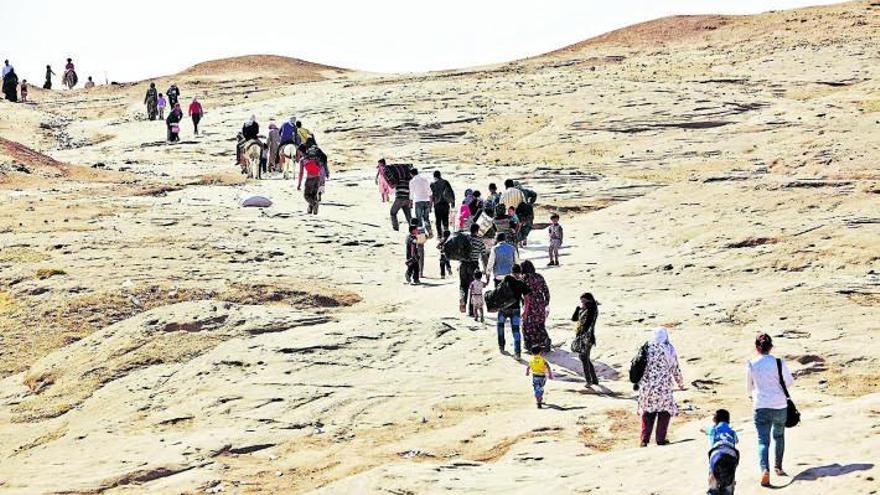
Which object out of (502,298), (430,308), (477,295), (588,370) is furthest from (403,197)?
(588,370)

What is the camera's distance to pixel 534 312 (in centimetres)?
1780

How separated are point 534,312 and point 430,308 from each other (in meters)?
4.55

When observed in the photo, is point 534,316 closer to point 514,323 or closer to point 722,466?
point 514,323

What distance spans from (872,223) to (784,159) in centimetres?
1008

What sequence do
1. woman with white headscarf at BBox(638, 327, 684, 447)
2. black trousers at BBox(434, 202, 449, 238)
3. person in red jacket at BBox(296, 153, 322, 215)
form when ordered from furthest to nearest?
person in red jacket at BBox(296, 153, 322, 215) → black trousers at BBox(434, 202, 449, 238) → woman with white headscarf at BBox(638, 327, 684, 447)

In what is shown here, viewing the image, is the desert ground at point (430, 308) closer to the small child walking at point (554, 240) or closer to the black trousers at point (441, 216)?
the small child walking at point (554, 240)

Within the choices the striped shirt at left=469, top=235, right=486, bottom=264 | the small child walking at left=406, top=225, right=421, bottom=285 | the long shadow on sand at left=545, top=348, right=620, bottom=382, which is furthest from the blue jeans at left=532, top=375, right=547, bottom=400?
the small child walking at left=406, top=225, right=421, bottom=285

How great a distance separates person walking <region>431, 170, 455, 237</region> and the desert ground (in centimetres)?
79

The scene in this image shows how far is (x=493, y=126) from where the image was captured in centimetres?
4453

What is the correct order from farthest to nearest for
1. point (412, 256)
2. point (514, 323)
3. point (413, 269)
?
point (413, 269) < point (412, 256) < point (514, 323)

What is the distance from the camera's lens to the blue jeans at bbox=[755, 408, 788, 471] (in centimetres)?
1215

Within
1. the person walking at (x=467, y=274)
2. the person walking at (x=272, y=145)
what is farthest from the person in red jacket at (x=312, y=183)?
the person walking at (x=467, y=274)

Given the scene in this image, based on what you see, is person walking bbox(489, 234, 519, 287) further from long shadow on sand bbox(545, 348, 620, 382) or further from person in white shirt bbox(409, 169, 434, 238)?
person in white shirt bbox(409, 169, 434, 238)

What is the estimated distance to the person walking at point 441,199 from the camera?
2680cm
